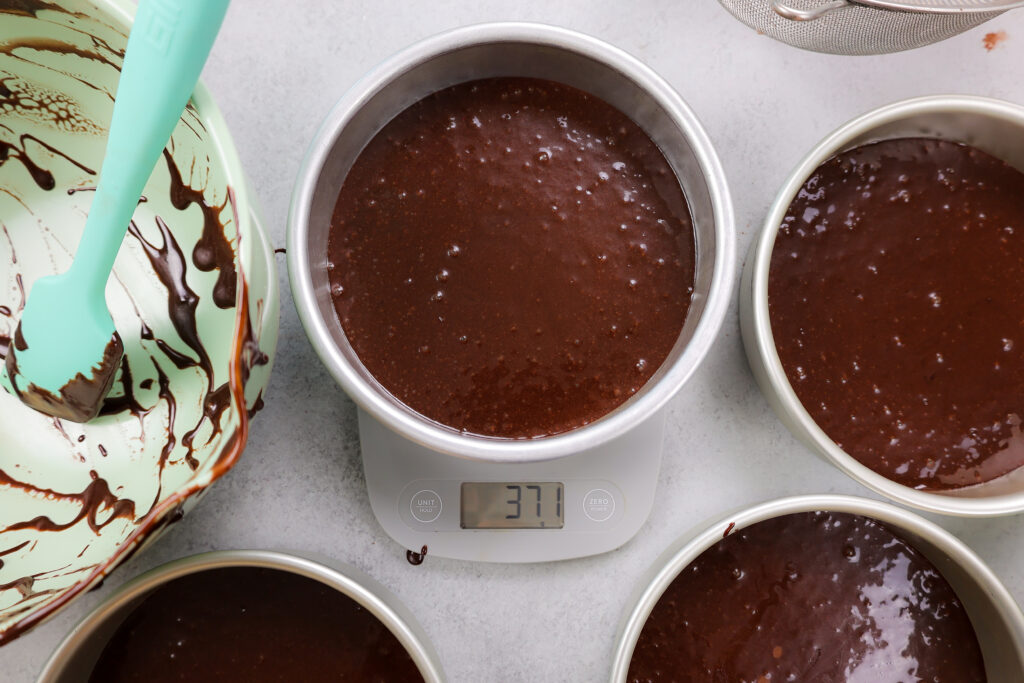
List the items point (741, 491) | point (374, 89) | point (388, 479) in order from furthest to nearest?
point (741, 491) → point (388, 479) → point (374, 89)

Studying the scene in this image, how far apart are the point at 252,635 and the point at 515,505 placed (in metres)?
0.55

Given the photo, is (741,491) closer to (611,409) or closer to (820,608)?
(820,608)

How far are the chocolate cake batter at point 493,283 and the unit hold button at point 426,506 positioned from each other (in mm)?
236

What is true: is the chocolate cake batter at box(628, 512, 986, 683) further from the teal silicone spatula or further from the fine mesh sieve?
the teal silicone spatula

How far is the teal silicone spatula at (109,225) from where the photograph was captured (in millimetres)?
873

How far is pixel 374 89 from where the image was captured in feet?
4.00

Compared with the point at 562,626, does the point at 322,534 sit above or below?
above

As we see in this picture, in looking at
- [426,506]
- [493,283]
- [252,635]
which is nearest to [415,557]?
[426,506]

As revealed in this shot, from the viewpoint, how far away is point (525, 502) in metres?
1.47

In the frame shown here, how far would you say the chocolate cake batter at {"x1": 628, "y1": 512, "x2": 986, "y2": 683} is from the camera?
147 centimetres

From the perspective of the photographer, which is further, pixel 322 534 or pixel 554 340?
pixel 322 534

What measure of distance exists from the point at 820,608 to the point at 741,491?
0.86ft

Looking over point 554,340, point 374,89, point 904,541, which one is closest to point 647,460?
point 554,340

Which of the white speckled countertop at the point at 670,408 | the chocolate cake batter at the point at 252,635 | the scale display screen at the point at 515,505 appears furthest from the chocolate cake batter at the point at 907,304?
the chocolate cake batter at the point at 252,635
